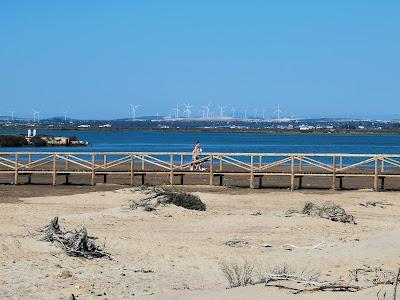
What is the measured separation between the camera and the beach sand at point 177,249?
11.9 meters

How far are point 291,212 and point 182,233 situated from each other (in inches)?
176

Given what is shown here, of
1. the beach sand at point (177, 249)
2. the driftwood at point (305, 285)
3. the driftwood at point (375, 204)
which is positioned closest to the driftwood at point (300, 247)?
the beach sand at point (177, 249)

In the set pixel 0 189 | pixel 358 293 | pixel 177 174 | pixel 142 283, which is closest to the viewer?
pixel 358 293

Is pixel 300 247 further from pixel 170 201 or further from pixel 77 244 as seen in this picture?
pixel 170 201

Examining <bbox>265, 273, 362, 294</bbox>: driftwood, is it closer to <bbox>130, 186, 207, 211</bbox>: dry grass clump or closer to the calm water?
<bbox>130, 186, 207, 211</bbox>: dry grass clump

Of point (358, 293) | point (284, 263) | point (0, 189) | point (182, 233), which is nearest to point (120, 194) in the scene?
point (0, 189)

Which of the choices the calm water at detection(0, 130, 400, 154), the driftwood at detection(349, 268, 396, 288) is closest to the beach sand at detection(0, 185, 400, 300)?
the driftwood at detection(349, 268, 396, 288)

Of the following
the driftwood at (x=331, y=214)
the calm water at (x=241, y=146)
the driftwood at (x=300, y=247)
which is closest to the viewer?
the driftwood at (x=300, y=247)

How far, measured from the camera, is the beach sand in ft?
39.0

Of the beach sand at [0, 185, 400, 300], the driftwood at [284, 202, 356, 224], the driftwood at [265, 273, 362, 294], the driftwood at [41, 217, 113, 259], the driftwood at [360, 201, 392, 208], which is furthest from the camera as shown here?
the driftwood at [360, 201, 392, 208]

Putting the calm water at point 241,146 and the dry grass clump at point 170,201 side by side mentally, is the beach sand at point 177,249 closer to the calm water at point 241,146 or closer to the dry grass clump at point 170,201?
the dry grass clump at point 170,201

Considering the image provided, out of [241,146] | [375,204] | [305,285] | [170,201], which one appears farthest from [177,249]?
[241,146]

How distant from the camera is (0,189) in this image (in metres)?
32.1

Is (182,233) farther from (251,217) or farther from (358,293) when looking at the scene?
(358,293)
